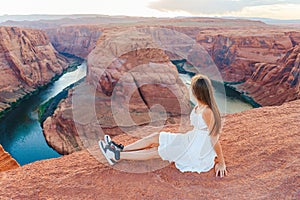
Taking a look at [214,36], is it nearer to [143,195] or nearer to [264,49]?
[264,49]

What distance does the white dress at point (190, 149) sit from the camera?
2984mm

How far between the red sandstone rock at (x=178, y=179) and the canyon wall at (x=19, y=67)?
24958 millimetres

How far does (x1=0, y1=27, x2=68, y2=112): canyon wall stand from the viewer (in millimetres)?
29188

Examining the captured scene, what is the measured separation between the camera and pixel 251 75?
103ft

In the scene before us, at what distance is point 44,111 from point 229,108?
54.9 feet

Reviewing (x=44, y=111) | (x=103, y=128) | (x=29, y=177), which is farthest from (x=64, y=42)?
(x=29, y=177)

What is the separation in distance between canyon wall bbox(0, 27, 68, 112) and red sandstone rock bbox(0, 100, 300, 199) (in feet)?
81.9

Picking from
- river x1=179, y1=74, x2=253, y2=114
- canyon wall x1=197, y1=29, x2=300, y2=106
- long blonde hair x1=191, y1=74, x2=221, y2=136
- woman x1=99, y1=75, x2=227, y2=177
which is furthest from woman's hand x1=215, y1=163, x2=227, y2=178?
canyon wall x1=197, y1=29, x2=300, y2=106

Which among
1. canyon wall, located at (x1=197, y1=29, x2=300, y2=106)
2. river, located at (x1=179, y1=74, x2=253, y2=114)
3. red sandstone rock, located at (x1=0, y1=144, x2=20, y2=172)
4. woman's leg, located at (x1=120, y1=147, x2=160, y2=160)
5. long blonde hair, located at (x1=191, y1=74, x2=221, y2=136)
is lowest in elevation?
river, located at (x1=179, y1=74, x2=253, y2=114)

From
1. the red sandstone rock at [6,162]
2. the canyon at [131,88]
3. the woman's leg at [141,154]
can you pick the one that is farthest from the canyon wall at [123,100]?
the woman's leg at [141,154]

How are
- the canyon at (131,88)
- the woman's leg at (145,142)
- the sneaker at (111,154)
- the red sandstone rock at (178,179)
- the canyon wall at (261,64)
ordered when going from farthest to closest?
the canyon wall at (261,64), the canyon at (131,88), the sneaker at (111,154), the woman's leg at (145,142), the red sandstone rock at (178,179)

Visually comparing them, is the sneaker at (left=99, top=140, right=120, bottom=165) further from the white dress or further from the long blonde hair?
the long blonde hair

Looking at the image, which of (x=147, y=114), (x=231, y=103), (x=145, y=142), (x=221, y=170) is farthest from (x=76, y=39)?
(x=221, y=170)

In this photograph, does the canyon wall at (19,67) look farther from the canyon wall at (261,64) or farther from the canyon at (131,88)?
the canyon wall at (261,64)
